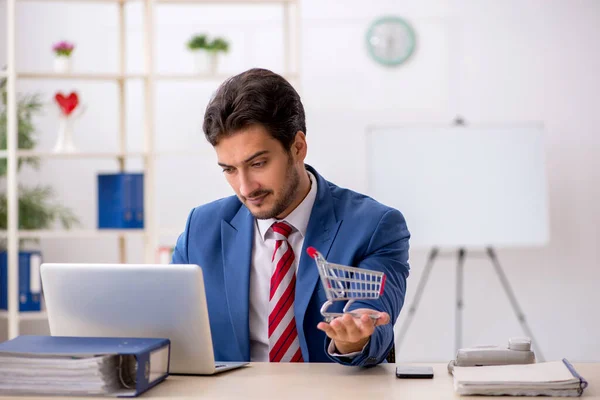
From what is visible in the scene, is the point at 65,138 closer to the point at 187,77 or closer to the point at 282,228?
the point at 187,77

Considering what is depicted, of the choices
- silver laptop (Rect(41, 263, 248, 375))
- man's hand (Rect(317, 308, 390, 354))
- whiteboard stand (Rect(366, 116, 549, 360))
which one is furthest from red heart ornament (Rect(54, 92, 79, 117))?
man's hand (Rect(317, 308, 390, 354))

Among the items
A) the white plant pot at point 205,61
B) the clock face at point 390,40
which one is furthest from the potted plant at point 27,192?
the clock face at point 390,40

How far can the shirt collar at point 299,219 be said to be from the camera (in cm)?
223

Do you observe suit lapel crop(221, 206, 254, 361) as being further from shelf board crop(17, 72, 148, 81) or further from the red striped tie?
shelf board crop(17, 72, 148, 81)

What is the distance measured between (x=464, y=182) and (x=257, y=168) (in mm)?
3041

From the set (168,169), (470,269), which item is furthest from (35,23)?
(470,269)

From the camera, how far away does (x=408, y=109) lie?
541 cm

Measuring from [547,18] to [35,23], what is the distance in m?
3.28

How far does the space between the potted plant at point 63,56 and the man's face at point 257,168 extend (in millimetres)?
2796

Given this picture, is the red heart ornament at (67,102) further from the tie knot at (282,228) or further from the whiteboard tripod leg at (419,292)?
the tie knot at (282,228)

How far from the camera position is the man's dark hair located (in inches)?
82.3

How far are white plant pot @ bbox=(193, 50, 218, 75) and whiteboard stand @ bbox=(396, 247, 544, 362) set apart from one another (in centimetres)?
175

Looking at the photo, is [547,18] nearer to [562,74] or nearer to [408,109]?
[562,74]

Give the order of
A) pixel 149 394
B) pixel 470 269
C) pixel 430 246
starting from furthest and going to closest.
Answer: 1. pixel 470 269
2. pixel 430 246
3. pixel 149 394
